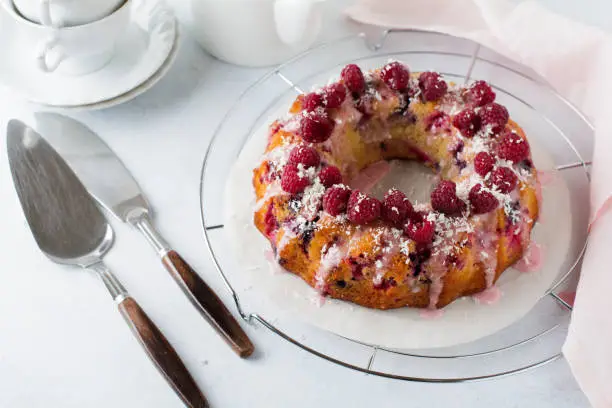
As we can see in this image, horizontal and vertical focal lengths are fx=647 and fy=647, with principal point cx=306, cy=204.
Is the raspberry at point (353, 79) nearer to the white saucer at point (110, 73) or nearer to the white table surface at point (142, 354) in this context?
the white table surface at point (142, 354)

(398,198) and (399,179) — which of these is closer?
(398,198)

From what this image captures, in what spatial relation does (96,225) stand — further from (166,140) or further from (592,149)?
(592,149)

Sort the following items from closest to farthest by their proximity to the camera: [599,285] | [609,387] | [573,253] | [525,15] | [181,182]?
[609,387]
[599,285]
[573,253]
[181,182]
[525,15]

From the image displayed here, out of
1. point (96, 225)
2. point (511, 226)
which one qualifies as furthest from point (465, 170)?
point (96, 225)

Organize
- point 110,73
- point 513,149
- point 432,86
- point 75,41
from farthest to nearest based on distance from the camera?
1. point 110,73
2. point 75,41
3. point 432,86
4. point 513,149

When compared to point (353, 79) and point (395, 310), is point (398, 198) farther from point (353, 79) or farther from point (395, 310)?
point (353, 79)

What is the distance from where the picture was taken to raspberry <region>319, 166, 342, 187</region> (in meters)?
1.27

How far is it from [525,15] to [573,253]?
0.65 m

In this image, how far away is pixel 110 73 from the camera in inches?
64.7

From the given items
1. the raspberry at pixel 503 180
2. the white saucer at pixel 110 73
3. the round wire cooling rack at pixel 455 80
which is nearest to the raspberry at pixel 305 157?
the round wire cooling rack at pixel 455 80

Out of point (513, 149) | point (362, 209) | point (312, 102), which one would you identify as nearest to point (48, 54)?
point (312, 102)

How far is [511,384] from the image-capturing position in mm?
1202

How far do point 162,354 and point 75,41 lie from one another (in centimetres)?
78

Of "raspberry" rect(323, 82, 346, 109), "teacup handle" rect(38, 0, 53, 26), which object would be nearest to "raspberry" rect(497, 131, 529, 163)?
"raspberry" rect(323, 82, 346, 109)
